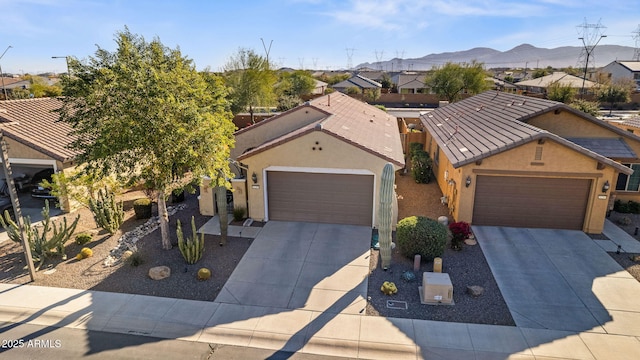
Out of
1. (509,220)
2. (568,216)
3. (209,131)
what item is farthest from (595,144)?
(209,131)

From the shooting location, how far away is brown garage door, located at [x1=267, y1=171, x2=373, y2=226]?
15.4 meters

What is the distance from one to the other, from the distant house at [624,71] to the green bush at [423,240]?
258 ft

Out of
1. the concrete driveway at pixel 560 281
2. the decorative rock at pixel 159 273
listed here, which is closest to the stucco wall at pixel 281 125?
the decorative rock at pixel 159 273

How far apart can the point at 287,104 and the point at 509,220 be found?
93.1 ft

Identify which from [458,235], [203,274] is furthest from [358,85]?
[203,274]

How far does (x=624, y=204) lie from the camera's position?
1678cm

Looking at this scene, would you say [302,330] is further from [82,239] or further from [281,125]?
Result: [281,125]

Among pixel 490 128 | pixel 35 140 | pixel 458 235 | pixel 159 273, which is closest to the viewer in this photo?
pixel 159 273

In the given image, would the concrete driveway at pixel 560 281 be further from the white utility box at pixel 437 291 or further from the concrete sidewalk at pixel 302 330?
the white utility box at pixel 437 291

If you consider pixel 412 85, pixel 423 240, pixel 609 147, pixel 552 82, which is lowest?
pixel 423 240

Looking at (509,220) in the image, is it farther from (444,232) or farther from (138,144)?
(138,144)

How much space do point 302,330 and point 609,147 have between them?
15.5m

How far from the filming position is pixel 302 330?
31.2ft

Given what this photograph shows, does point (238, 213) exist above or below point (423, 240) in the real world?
below
